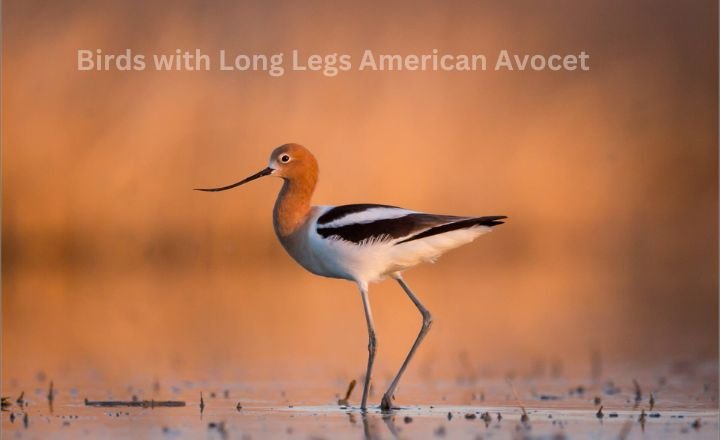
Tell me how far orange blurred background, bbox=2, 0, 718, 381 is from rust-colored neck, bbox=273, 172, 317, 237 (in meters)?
2.26

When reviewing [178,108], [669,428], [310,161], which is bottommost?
[669,428]

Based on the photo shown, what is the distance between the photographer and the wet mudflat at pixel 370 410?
7262mm

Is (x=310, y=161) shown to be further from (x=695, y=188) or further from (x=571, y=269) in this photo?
(x=695, y=188)

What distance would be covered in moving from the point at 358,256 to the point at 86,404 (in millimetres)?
1752

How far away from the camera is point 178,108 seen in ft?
66.0

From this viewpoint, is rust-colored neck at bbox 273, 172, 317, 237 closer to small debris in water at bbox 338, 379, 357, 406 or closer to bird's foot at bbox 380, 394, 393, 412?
small debris in water at bbox 338, 379, 357, 406

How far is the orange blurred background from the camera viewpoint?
529 inches

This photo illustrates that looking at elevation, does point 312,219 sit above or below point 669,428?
above

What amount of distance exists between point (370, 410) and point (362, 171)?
1050 centimetres

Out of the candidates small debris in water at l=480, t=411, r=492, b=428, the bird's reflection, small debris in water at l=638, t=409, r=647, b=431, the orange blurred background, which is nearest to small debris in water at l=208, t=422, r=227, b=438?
the bird's reflection

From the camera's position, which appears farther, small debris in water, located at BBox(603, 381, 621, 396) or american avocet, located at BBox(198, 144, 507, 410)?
small debris in water, located at BBox(603, 381, 621, 396)

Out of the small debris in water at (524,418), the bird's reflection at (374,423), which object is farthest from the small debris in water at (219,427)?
the small debris in water at (524,418)

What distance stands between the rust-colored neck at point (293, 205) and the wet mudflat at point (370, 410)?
995 millimetres

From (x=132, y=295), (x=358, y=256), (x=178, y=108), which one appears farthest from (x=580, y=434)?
(x=178, y=108)
